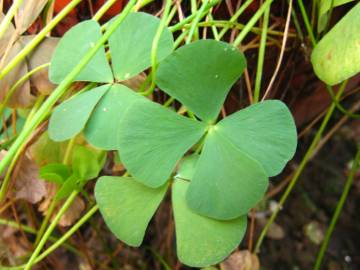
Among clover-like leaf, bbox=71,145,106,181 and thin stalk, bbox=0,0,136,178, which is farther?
clover-like leaf, bbox=71,145,106,181

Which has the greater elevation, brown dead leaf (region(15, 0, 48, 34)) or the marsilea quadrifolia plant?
brown dead leaf (region(15, 0, 48, 34))

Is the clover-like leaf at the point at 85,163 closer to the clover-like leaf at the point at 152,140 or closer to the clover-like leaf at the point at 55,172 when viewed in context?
the clover-like leaf at the point at 55,172

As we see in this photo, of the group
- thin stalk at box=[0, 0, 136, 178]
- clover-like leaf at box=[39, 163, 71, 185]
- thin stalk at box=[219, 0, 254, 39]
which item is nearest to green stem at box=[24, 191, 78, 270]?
clover-like leaf at box=[39, 163, 71, 185]

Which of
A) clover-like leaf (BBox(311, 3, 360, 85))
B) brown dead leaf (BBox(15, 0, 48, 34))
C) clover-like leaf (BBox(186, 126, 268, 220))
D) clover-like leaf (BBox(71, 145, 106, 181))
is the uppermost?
brown dead leaf (BBox(15, 0, 48, 34))

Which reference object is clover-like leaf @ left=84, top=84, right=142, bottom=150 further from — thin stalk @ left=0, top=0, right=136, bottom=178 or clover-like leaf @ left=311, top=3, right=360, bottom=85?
clover-like leaf @ left=311, top=3, right=360, bottom=85

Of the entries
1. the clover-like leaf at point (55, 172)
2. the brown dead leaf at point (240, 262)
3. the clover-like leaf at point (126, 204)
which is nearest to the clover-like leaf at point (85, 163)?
the clover-like leaf at point (55, 172)

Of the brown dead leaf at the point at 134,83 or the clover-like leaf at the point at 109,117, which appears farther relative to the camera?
the brown dead leaf at the point at 134,83

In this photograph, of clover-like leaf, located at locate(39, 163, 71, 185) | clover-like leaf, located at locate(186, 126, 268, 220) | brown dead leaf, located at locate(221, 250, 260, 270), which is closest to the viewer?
clover-like leaf, located at locate(186, 126, 268, 220)
